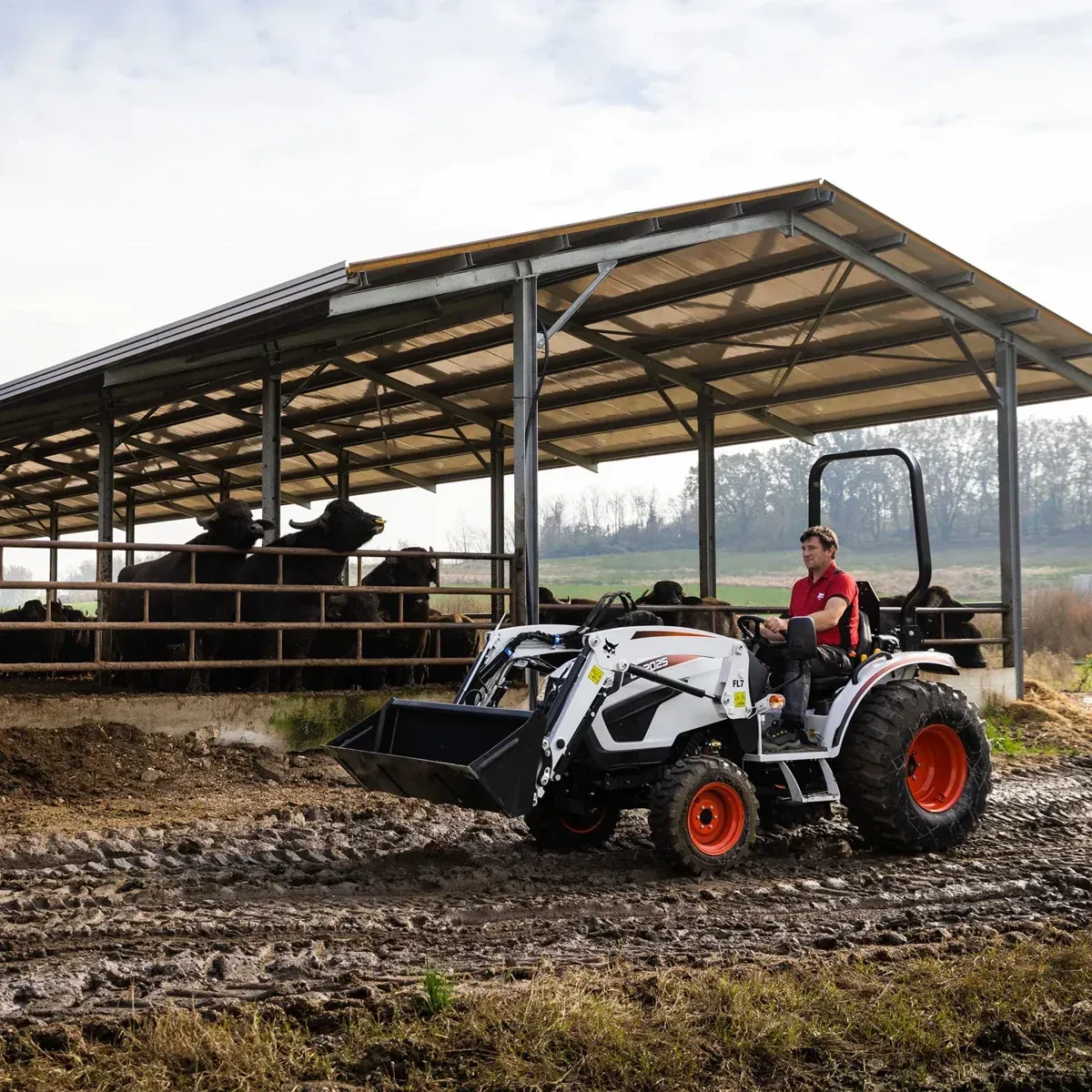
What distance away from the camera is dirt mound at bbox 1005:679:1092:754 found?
13.2m

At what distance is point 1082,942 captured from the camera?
4668 mm

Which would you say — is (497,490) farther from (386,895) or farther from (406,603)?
(386,895)

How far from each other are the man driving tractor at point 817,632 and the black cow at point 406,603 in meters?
5.92

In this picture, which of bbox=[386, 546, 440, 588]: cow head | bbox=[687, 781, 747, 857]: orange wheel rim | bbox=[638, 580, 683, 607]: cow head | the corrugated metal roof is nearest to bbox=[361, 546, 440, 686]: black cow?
Answer: bbox=[386, 546, 440, 588]: cow head

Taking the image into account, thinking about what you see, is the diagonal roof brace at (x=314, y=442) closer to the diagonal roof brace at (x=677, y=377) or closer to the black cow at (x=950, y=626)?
the diagonal roof brace at (x=677, y=377)

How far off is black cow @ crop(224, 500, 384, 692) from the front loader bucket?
540cm

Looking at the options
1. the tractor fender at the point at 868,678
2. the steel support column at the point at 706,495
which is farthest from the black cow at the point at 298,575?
the steel support column at the point at 706,495

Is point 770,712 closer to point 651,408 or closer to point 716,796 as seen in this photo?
point 716,796

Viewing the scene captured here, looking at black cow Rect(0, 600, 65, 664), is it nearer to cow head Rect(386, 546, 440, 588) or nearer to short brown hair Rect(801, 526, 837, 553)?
cow head Rect(386, 546, 440, 588)

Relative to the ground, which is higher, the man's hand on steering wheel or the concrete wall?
the man's hand on steering wheel

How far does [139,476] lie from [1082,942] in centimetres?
2384

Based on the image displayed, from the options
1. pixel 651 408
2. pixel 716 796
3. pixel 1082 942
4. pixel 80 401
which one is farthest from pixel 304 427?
pixel 1082 942

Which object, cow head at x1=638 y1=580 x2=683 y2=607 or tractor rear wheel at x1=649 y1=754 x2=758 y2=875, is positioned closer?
tractor rear wheel at x1=649 y1=754 x2=758 y2=875

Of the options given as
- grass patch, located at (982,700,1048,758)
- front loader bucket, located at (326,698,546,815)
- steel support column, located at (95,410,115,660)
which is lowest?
grass patch, located at (982,700,1048,758)
